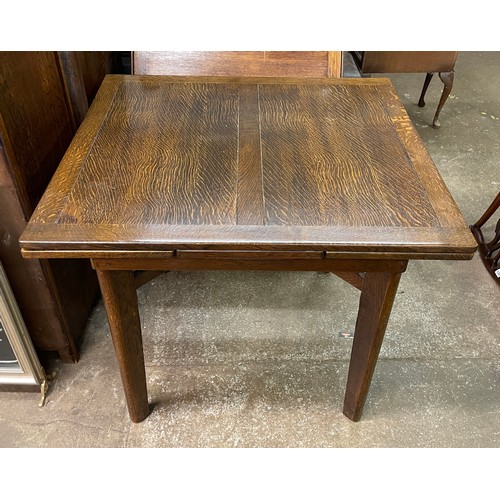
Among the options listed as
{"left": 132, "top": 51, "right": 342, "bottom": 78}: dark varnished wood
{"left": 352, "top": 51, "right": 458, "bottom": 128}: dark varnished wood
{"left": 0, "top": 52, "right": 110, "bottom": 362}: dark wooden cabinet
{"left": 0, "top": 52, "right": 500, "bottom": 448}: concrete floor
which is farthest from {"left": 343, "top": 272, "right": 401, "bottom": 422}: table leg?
{"left": 352, "top": 51, "right": 458, "bottom": 128}: dark varnished wood

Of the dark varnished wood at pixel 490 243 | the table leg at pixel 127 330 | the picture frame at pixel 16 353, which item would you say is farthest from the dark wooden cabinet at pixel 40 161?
the dark varnished wood at pixel 490 243

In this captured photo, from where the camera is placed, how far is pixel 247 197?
3.21 feet

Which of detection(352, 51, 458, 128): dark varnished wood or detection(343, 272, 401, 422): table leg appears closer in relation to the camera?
detection(343, 272, 401, 422): table leg

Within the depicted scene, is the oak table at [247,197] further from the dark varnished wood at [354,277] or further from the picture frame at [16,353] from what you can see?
the picture frame at [16,353]

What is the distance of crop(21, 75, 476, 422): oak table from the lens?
0.89 meters

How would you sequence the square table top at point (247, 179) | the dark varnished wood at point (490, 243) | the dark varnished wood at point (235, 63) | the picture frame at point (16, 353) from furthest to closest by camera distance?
the dark varnished wood at point (490, 243) < the dark varnished wood at point (235, 63) < the picture frame at point (16, 353) < the square table top at point (247, 179)

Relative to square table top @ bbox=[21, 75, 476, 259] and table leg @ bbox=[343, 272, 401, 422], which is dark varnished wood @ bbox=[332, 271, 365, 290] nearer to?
table leg @ bbox=[343, 272, 401, 422]

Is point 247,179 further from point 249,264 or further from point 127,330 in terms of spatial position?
point 127,330

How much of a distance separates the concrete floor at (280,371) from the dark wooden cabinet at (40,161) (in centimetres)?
18

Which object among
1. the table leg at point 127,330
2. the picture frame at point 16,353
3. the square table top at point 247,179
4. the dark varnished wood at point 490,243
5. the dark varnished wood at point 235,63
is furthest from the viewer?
the dark varnished wood at point 490,243

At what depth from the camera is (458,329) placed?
1.67m

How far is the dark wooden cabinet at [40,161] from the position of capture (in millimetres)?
1096

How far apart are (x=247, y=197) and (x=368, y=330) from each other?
0.45m

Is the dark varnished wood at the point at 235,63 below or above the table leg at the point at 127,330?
above
